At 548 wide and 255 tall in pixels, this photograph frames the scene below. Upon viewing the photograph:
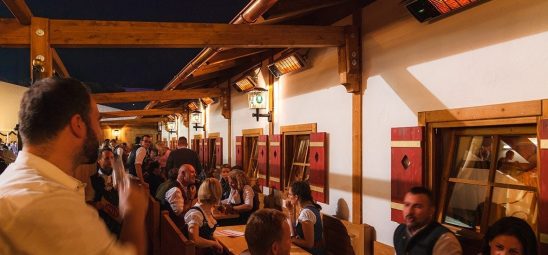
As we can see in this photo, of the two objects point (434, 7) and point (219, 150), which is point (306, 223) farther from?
point (219, 150)

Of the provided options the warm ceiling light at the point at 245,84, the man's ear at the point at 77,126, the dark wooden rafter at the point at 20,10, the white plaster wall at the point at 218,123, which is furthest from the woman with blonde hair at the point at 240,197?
the man's ear at the point at 77,126

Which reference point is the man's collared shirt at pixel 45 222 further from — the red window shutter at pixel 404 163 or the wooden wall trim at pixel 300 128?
the wooden wall trim at pixel 300 128

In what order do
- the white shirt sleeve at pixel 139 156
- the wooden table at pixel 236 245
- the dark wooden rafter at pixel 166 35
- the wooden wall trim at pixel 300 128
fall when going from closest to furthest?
the dark wooden rafter at pixel 166 35
the wooden table at pixel 236 245
the wooden wall trim at pixel 300 128
the white shirt sleeve at pixel 139 156

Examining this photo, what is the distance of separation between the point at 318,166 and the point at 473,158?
2.44 meters

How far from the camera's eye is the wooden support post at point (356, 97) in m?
5.01

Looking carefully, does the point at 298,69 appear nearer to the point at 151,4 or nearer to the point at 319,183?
the point at 319,183

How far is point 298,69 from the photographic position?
664 centimetres

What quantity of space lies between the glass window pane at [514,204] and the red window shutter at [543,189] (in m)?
0.31

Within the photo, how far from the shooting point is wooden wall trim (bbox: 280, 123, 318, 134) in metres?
6.19

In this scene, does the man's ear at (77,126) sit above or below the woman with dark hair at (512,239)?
above

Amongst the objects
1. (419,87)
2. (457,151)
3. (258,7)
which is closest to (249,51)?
(258,7)

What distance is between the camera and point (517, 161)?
3414 millimetres

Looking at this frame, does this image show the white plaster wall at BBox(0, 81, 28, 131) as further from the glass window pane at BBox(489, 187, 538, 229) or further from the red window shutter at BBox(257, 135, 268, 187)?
the glass window pane at BBox(489, 187, 538, 229)

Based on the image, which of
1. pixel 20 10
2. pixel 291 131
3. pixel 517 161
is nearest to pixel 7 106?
pixel 291 131
